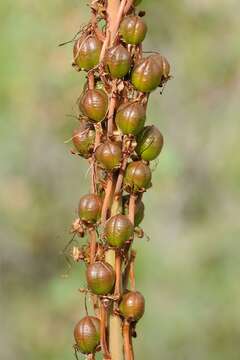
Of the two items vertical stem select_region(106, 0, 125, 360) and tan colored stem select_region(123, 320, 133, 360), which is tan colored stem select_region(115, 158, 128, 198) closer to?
vertical stem select_region(106, 0, 125, 360)

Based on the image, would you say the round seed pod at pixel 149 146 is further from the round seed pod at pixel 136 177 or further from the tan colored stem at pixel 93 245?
the tan colored stem at pixel 93 245

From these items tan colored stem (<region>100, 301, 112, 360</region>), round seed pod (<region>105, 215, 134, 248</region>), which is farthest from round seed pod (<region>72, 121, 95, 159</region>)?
tan colored stem (<region>100, 301, 112, 360</region>)

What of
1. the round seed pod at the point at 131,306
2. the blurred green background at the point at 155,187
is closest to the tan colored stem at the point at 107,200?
the round seed pod at the point at 131,306

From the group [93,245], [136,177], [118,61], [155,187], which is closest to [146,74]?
[118,61]

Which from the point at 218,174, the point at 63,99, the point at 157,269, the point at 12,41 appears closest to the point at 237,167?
the point at 218,174

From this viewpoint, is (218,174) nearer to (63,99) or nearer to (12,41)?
(63,99)

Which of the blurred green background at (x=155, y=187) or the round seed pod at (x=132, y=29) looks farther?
the blurred green background at (x=155, y=187)

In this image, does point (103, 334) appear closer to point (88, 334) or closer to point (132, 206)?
point (88, 334)
